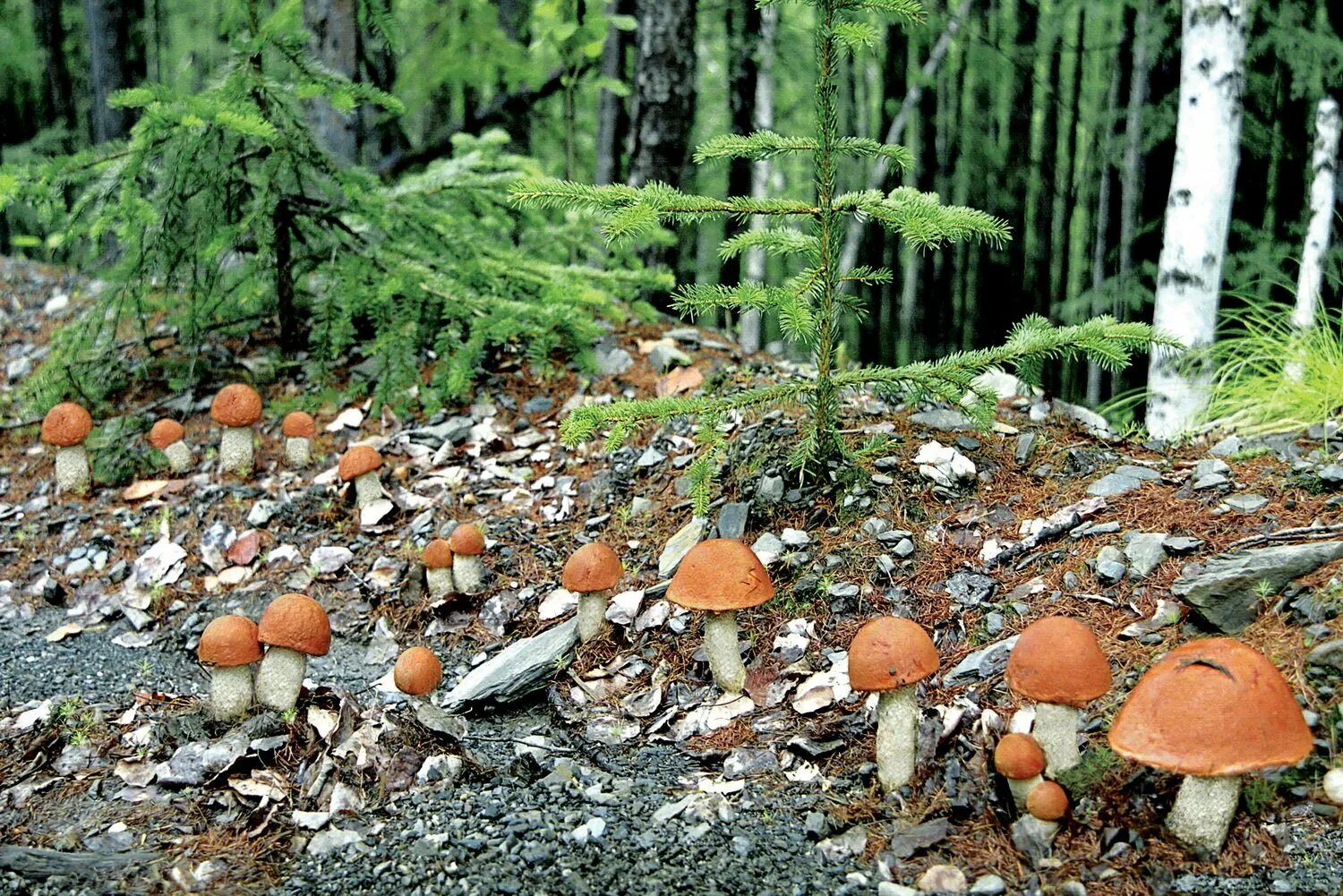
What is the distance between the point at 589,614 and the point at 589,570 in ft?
1.10

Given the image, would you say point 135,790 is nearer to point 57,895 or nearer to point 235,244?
point 57,895

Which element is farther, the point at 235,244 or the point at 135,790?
the point at 235,244

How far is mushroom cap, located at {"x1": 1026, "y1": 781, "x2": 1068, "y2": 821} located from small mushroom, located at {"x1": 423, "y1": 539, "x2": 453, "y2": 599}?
2.97m

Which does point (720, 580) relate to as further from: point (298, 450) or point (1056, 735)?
point (298, 450)

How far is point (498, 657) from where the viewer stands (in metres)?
4.29

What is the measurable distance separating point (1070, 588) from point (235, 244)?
5742 millimetres

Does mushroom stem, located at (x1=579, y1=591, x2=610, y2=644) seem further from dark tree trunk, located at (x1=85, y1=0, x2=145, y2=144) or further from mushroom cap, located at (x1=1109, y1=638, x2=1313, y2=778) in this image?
dark tree trunk, located at (x1=85, y1=0, x2=145, y2=144)

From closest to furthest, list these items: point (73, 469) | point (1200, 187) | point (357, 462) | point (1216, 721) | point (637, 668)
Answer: point (1216, 721) < point (637, 668) < point (357, 462) < point (73, 469) < point (1200, 187)

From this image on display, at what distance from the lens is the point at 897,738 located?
3.26 metres

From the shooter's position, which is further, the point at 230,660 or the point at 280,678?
the point at 280,678

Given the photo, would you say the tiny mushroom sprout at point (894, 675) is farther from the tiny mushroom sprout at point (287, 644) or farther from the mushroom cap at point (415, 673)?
the tiny mushroom sprout at point (287, 644)

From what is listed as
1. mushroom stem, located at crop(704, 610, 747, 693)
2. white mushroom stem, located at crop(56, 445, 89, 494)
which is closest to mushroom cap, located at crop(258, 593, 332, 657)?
mushroom stem, located at crop(704, 610, 747, 693)

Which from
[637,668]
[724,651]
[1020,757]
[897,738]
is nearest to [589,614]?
[637,668]

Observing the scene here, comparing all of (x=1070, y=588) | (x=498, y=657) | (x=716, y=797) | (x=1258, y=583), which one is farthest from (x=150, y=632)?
(x=1258, y=583)
